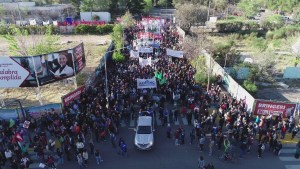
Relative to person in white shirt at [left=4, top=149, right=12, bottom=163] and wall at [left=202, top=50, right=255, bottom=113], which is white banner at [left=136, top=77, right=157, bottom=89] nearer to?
wall at [left=202, top=50, right=255, bottom=113]

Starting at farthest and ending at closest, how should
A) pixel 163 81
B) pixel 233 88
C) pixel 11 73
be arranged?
pixel 233 88, pixel 163 81, pixel 11 73

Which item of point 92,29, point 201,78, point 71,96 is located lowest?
point 71,96

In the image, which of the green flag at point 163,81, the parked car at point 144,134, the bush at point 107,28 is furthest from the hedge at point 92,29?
Result: the parked car at point 144,134

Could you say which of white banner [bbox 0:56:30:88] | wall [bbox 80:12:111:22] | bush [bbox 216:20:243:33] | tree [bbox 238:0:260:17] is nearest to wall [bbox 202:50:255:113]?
white banner [bbox 0:56:30:88]

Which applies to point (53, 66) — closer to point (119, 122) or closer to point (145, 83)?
point (145, 83)

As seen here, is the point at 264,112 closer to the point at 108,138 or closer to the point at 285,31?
the point at 108,138


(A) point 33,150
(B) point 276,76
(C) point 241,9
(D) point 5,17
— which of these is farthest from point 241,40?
(D) point 5,17

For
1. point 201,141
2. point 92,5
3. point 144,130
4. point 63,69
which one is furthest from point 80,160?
point 92,5
